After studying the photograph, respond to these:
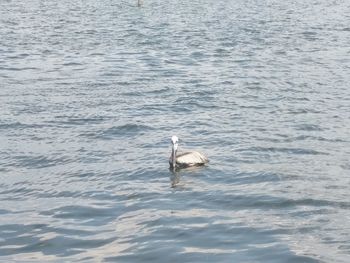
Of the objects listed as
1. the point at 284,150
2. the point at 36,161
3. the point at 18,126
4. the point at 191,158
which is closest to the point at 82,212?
the point at 191,158

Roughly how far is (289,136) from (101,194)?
815 centimetres

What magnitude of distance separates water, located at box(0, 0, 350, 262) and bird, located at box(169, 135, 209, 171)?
0.26m

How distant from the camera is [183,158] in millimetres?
20219

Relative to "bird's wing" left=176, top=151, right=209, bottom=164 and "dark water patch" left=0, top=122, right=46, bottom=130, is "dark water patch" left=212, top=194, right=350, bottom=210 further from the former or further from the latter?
"dark water patch" left=0, top=122, right=46, bottom=130

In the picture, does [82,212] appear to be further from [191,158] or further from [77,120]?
[77,120]

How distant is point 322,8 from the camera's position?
6519 centimetres

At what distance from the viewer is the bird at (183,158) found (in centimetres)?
2011

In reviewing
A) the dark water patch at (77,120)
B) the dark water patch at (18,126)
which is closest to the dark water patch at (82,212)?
the dark water patch at (18,126)

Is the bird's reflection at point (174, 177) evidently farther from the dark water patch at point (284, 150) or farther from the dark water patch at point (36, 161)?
the dark water patch at point (36, 161)

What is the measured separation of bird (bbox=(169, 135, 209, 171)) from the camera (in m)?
20.1

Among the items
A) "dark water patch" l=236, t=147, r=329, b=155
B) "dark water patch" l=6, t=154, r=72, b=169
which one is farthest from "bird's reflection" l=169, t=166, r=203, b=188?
"dark water patch" l=6, t=154, r=72, b=169

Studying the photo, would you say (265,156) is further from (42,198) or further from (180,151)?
(42,198)

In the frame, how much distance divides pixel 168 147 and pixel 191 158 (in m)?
2.34

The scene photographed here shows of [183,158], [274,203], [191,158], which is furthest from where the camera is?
[191,158]
